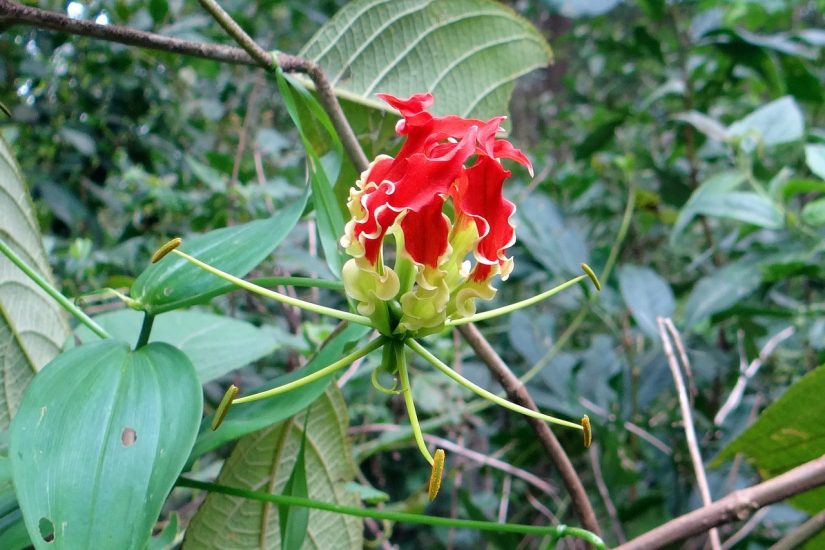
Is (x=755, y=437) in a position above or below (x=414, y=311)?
below

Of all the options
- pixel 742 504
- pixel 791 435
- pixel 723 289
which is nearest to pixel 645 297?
pixel 723 289

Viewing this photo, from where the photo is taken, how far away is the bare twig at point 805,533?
0.55 meters

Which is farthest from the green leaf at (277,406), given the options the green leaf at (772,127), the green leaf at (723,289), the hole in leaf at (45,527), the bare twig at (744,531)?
the green leaf at (772,127)

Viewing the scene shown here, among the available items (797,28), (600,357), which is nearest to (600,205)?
(600,357)

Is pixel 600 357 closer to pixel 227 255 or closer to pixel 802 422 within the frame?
pixel 802 422

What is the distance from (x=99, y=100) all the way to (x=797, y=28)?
83.6 inches

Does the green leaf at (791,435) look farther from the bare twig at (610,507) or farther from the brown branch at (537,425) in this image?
the bare twig at (610,507)

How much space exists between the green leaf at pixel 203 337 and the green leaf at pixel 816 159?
795 millimetres

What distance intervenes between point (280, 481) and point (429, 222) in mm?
324

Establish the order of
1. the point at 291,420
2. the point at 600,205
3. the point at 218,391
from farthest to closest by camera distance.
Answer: the point at 600,205 → the point at 218,391 → the point at 291,420

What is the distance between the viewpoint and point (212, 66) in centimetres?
198

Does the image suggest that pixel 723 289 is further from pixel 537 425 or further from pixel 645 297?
pixel 537 425

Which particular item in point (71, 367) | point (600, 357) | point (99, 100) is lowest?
point (600, 357)

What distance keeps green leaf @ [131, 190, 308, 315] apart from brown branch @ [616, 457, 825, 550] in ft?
1.11
